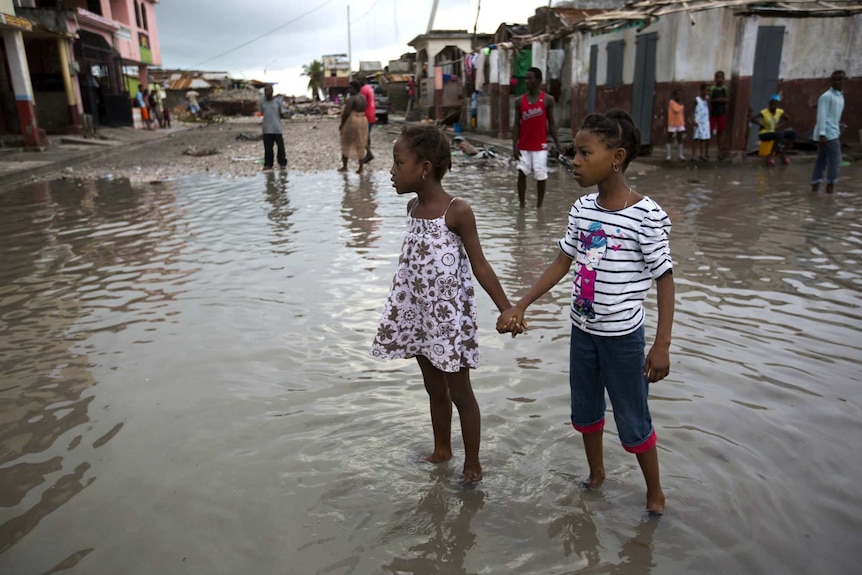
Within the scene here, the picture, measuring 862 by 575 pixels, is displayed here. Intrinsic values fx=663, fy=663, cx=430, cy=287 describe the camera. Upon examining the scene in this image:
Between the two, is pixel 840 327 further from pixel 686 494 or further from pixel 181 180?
pixel 181 180

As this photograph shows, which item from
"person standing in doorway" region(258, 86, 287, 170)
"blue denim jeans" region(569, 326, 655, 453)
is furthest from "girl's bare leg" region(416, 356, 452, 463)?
"person standing in doorway" region(258, 86, 287, 170)

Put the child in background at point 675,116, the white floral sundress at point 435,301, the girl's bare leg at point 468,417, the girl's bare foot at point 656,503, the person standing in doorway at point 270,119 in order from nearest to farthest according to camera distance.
A: the girl's bare foot at point 656,503 → the white floral sundress at point 435,301 → the girl's bare leg at point 468,417 → the person standing in doorway at point 270,119 → the child in background at point 675,116

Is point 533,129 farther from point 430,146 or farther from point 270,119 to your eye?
point 270,119

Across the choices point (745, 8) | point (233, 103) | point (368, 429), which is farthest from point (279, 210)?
point (233, 103)

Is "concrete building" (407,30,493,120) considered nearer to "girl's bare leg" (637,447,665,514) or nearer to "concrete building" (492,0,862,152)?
"concrete building" (492,0,862,152)

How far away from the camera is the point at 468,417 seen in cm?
292

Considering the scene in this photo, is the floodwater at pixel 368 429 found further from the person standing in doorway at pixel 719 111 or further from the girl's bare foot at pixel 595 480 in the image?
the person standing in doorway at pixel 719 111

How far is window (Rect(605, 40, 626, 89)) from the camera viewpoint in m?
17.0

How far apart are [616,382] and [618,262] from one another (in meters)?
0.46

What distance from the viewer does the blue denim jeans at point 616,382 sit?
2.50 metres

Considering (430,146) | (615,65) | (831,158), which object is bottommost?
(831,158)

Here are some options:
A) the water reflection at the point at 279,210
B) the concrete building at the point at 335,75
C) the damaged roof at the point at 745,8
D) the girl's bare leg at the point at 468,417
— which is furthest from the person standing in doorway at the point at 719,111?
the concrete building at the point at 335,75

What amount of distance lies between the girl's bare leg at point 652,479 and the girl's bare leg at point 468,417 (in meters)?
0.70

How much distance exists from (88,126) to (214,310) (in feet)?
71.9
